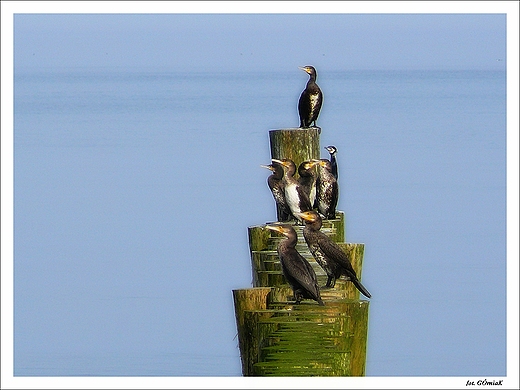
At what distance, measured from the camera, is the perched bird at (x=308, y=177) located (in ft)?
43.9

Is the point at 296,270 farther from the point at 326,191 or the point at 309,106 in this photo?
the point at 309,106

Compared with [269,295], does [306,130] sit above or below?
above

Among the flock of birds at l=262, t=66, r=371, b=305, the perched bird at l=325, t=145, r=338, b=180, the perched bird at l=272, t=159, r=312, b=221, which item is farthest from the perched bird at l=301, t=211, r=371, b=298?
the perched bird at l=325, t=145, r=338, b=180

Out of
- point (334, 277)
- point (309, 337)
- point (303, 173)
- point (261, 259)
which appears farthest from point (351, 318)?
point (303, 173)

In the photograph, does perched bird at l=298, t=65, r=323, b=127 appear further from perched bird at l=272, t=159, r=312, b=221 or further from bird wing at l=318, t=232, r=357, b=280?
bird wing at l=318, t=232, r=357, b=280

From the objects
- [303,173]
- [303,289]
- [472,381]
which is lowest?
[472,381]

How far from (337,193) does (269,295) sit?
3239mm

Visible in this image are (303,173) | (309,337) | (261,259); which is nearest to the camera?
(309,337)

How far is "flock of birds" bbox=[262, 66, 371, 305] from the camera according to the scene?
424 inches

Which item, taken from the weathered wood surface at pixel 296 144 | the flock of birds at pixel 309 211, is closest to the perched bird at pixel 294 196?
the flock of birds at pixel 309 211

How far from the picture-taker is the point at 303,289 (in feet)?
34.6

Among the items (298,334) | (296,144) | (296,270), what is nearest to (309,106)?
(296,144)

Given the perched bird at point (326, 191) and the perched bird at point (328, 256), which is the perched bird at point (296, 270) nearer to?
the perched bird at point (328, 256)

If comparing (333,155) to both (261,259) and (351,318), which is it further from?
(351,318)
